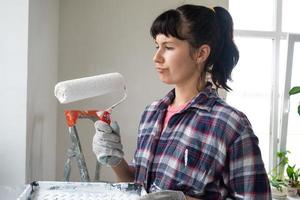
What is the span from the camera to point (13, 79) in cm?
124

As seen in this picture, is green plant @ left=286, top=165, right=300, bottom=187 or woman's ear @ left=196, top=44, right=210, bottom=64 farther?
green plant @ left=286, top=165, right=300, bottom=187

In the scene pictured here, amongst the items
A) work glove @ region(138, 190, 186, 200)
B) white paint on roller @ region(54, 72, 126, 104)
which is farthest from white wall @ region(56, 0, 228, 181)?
work glove @ region(138, 190, 186, 200)

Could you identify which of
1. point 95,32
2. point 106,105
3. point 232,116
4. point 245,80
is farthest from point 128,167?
point 245,80

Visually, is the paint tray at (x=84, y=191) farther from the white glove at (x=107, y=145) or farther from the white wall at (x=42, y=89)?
the white wall at (x=42, y=89)

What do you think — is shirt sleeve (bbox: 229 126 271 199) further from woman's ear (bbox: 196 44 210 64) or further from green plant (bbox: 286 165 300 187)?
green plant (bbox: 286 165 300 187)

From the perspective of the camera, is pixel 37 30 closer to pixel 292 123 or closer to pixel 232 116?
pixel 232 116

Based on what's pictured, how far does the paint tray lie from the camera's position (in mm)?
687

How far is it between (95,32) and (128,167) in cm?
132

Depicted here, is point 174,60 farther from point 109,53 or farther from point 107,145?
point 109,53

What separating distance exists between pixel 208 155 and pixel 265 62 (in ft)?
6.62

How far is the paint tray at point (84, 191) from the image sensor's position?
0.69 meters

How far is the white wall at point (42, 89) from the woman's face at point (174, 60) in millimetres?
693

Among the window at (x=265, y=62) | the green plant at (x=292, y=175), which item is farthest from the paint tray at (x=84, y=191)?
the green plant at (x=292, y=175)

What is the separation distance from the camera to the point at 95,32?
6.72 ft
